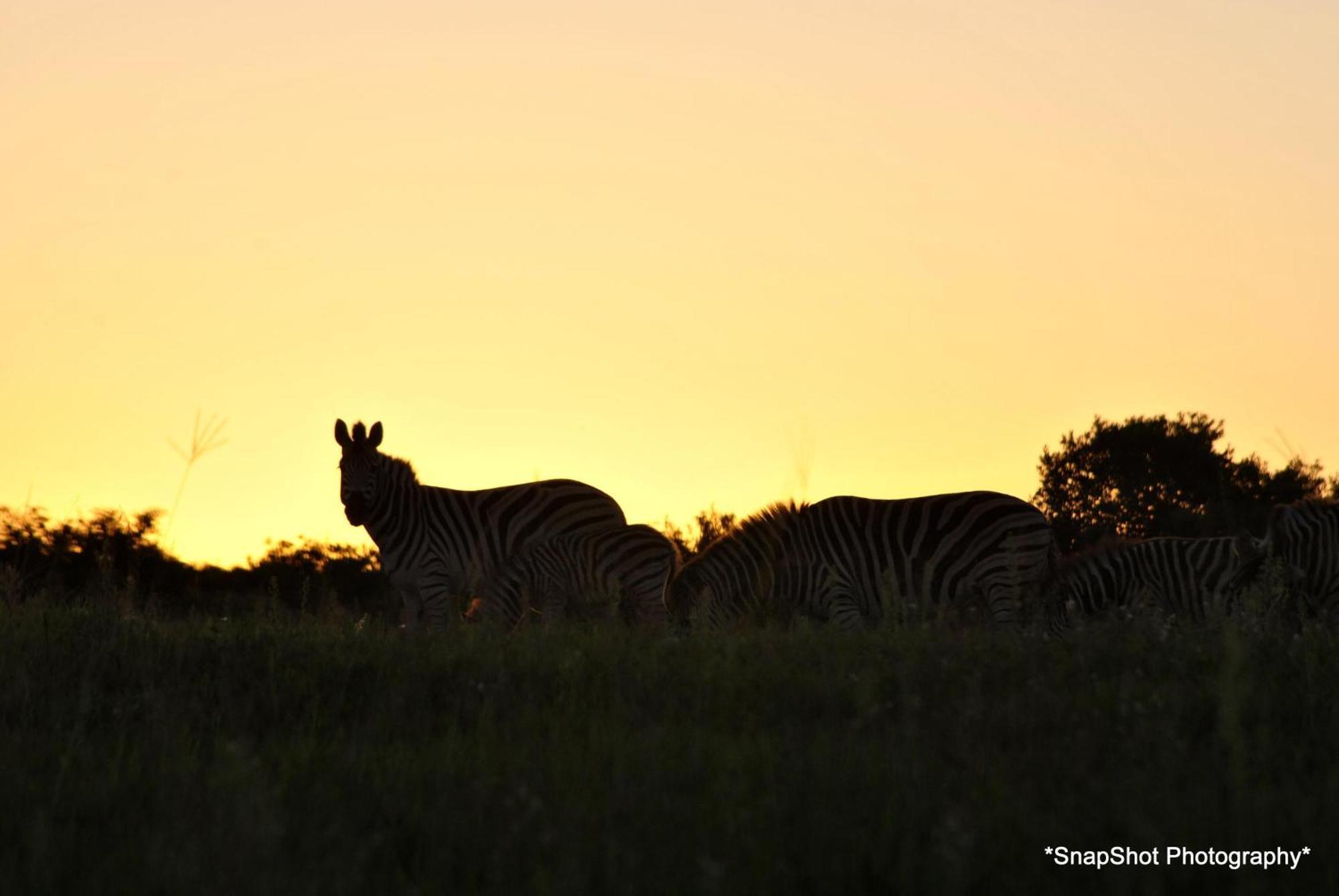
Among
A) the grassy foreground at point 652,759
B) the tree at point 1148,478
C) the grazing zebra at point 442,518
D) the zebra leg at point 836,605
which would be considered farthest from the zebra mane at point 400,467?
the tree at point 1148,478

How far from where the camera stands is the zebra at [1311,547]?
12.1 m

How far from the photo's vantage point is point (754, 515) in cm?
1381

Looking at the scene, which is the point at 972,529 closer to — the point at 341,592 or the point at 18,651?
the point at 18,651

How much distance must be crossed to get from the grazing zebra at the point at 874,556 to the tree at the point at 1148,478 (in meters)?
15.3

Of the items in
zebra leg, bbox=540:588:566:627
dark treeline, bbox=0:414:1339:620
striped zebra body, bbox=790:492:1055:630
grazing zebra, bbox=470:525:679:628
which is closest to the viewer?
striped zebra body, bbox=790:492:1055:630

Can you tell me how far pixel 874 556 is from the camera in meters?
13.8

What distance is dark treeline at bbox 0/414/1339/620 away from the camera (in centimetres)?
2319

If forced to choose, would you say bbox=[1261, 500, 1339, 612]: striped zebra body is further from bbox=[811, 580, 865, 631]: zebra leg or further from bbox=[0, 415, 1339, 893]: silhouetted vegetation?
bbox=[811, 580, 865, 631]: zebra leg

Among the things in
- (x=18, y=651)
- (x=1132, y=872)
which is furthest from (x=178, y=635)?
(x=1132, y=872)

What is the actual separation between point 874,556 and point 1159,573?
2633mm

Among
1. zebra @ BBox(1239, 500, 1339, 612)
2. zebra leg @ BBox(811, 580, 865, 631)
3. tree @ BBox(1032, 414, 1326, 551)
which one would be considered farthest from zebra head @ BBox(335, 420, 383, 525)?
tree @ BBox(1032, 414, 1326, 551)

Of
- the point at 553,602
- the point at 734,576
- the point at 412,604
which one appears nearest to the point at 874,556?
the point at 734,576

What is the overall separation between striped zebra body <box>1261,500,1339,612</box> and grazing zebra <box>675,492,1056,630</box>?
6.68 ft

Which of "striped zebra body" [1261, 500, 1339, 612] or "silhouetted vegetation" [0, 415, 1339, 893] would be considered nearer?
"silhouetted vegetation" [0, 415, 1339, 893]
